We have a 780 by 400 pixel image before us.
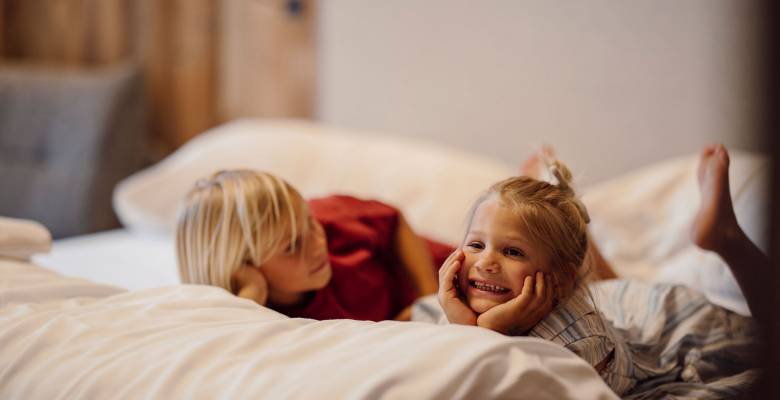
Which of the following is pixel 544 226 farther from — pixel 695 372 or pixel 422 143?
pixel 422 143

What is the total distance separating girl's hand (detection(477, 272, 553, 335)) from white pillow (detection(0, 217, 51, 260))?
616mm

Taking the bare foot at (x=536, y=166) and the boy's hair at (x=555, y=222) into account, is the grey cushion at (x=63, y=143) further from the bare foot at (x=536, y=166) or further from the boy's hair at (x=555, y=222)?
the boy's hair at (x=555, y=222)

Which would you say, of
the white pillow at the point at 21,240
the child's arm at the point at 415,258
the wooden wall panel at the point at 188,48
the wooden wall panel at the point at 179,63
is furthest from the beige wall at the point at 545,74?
the white pillow at the point at 21,240

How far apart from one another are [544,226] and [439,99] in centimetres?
122

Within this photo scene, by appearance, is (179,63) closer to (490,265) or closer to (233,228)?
(233,228)

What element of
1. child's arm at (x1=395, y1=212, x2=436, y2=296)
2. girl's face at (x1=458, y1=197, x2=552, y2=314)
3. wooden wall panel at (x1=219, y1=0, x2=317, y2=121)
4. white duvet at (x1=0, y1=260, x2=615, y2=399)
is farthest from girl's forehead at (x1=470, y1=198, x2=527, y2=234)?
wooden wall panel at (x1=219, y1=0, x2=317, y2=121)

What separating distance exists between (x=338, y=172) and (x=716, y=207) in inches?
39.9

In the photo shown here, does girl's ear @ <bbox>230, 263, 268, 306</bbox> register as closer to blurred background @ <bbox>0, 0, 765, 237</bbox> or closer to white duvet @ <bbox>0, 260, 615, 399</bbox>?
white duvet @ <bbox>0, 260, 615, 399</bbox>

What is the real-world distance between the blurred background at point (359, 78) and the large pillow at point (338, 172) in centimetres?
18

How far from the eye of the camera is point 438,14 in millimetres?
1904

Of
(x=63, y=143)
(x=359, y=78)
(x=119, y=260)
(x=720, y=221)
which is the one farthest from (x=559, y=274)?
(x=63, y=143)

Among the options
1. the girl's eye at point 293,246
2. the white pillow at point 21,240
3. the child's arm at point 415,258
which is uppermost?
the girl's eye at point 293,246

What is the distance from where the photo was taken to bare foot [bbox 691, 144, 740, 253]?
2.79 ft

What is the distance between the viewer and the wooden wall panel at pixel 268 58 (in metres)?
2.15
